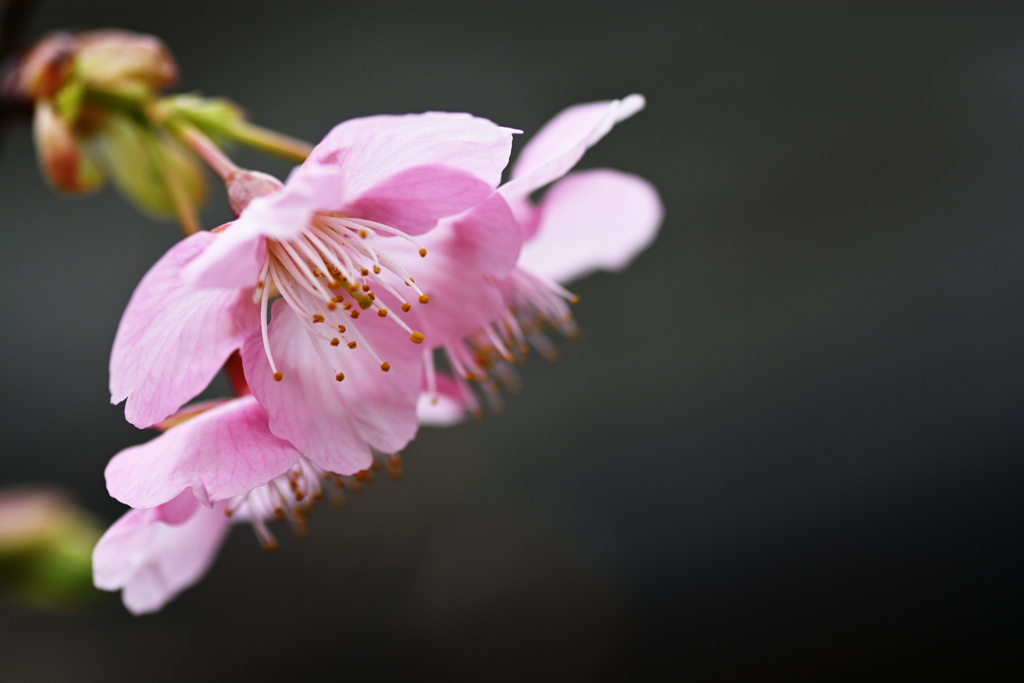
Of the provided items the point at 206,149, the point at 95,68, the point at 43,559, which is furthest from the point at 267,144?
the point at 43,559

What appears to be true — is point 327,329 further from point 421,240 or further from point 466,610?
point 466,610

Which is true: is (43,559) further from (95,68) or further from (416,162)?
(416,162)

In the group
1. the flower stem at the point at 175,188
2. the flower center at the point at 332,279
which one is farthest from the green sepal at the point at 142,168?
the flower center at the point at 332,279

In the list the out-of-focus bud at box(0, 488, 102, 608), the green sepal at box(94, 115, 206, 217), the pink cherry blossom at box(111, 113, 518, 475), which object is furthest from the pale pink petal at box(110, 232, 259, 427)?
the out-of-focus bud at box(0, 488, 102, 608)

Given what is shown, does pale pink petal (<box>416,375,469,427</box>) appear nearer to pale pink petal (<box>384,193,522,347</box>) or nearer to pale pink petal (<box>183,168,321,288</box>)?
pale pink petal (<box>384,193,522,347</box>)

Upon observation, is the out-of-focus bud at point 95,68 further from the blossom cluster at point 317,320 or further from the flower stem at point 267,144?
the blossom cluster at point 317,320

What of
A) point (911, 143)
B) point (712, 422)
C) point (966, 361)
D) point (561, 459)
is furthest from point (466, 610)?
point (911, 143)
